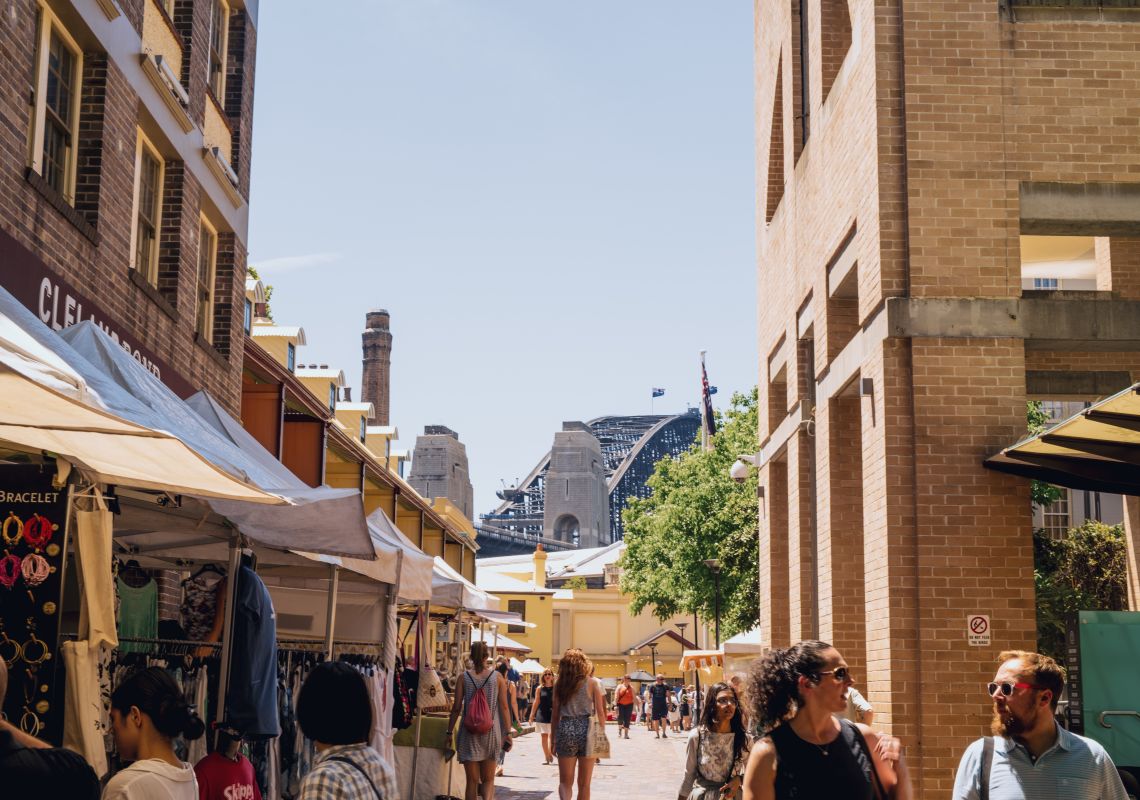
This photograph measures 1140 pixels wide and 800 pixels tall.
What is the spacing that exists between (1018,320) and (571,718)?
630 centimetres

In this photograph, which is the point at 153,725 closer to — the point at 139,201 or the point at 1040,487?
the point at 139,201

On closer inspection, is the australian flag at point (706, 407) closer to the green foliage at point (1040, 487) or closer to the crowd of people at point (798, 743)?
the green foliage at point (1040, 487)

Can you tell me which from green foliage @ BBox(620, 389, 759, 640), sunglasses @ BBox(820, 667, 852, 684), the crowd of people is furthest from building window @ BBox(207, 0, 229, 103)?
green foliage @ BBox(620, 389, 759, 640)

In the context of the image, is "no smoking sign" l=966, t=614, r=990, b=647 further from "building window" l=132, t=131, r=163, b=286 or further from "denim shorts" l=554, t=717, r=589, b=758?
"building window" l=132, t=131, r=163, b=286

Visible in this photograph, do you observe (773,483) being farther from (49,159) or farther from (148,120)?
(49,159)

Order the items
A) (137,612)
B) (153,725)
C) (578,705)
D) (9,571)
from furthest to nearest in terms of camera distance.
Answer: (578,705), (137,612), (9,571), (153,725)

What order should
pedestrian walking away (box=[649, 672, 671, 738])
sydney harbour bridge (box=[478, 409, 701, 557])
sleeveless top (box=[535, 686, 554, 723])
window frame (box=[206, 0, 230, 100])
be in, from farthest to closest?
sydney harbour bridge (box=[478, 409, 701, 557]), pedestrian walking away (box=[649, 672, 671, 738]), sleeveless top (box=[535, 686, 554, 723]), window frame (box=[206, 0, 230, 100])

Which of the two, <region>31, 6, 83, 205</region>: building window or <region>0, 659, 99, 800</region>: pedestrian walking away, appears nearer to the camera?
<region>0, 659, 99, 800</region>: pedestrian walking away

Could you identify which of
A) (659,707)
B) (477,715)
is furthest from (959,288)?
(659,707)

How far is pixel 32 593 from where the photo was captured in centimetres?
676

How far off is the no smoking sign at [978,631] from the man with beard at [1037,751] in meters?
9.64

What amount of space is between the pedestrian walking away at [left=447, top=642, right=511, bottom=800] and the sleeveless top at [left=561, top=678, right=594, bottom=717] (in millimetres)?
915

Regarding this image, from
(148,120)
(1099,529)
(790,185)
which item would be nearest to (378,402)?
(1099,529)

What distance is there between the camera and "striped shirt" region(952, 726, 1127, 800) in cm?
553
